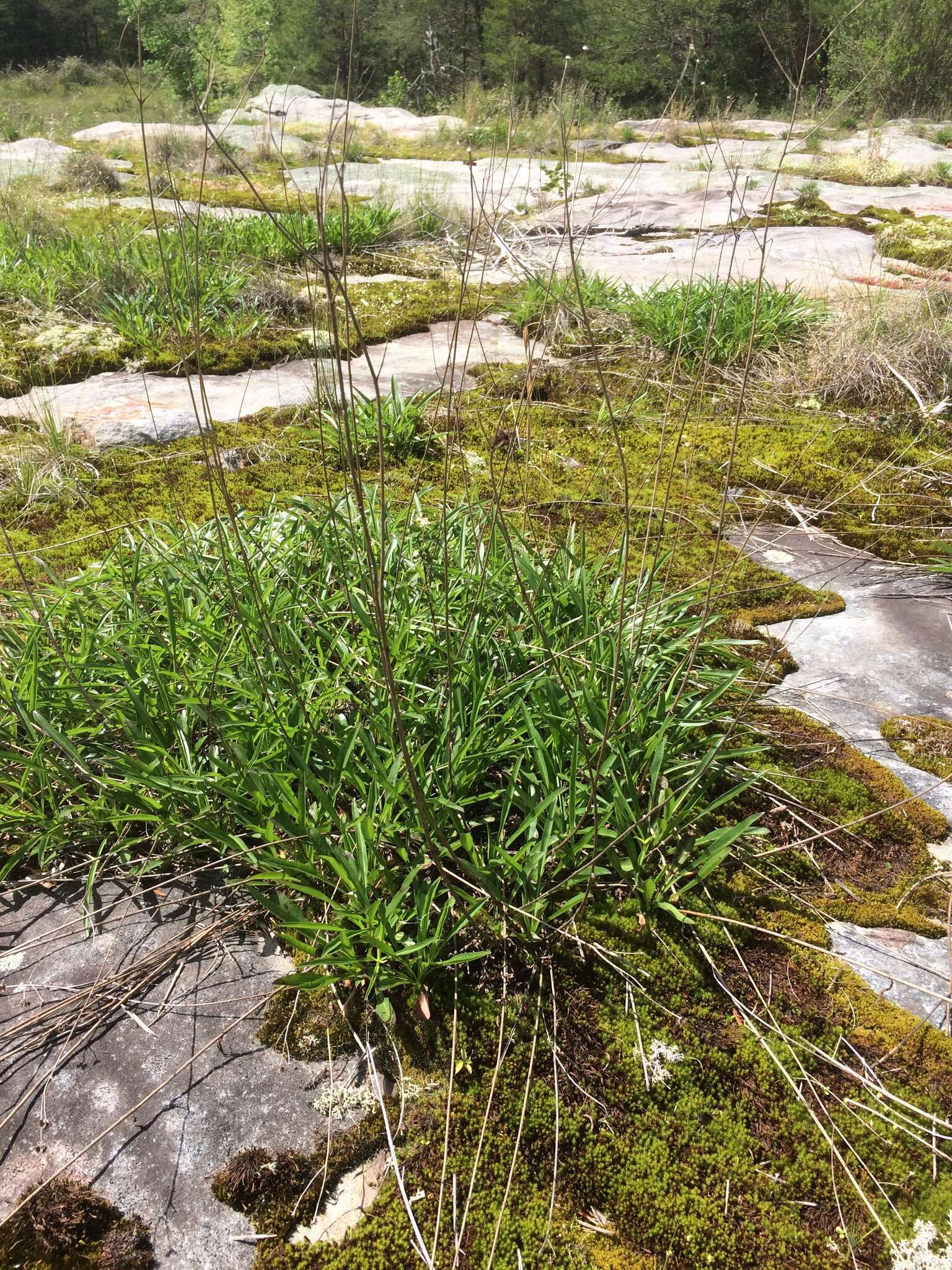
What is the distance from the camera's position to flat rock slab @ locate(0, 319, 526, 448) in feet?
11.0

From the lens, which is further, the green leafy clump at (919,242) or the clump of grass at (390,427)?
the green leafy clump at (919,242)

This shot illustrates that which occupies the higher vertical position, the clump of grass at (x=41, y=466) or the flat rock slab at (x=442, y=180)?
the flat rock slab at (x=442, y=180)

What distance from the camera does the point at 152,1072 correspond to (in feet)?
4.23

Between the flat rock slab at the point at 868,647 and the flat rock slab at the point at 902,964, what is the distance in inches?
9.7

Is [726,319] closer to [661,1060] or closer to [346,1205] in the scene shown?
[661,1060]

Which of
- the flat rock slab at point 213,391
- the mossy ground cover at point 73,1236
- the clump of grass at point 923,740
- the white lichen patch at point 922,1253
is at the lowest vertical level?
the mossy ground cover at point 73,1236

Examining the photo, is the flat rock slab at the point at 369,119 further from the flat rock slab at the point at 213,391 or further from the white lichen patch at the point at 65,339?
the flat rock slab at the point at 213,391

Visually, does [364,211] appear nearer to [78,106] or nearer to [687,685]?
[687,685]

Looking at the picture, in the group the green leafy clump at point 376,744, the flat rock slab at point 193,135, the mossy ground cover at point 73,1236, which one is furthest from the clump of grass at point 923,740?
the flat rock slab at point 193,135

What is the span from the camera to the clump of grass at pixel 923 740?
1.88 metres

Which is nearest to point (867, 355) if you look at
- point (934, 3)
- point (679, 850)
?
point (679, 850)

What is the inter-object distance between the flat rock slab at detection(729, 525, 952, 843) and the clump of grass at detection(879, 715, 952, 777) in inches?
0.7

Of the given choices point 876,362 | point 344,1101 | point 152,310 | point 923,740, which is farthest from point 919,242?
point 344,1101

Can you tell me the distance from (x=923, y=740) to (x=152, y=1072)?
5.78 ft
